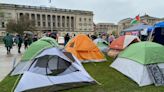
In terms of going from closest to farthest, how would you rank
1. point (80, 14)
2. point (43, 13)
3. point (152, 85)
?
→ 1. point (152, 85)
2. point (43, 13)
3. point (80, 14)

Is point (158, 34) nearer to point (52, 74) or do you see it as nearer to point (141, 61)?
point (141, 61)

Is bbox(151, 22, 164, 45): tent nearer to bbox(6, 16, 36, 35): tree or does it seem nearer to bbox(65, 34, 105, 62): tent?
bbox(65, 34, 105, 62): tent

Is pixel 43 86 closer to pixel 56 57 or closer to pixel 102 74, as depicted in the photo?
pixel 56 57

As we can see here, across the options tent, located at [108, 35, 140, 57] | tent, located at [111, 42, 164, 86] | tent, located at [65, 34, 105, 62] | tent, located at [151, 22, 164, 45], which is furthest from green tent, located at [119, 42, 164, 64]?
tent, located at [151, 22, 164, 45]

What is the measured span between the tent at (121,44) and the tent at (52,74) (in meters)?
5.22

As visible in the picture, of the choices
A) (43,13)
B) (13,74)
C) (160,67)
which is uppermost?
(43,13)

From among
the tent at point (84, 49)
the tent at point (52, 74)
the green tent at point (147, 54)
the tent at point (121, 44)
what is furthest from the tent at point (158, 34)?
the tent at point (52, 74)

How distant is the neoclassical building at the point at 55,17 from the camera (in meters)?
83.0

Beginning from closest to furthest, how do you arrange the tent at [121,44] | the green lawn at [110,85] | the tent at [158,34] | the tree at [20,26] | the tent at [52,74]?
the tent at [52,74] → the green lawn at [110,85] → the tent at [121,44] → the tent at [158,34] → the tree at [20,26]

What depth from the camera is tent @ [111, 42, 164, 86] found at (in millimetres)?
6758

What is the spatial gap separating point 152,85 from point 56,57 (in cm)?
336

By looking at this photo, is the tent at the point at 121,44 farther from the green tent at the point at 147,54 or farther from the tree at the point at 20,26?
the tree at the point at 20,26

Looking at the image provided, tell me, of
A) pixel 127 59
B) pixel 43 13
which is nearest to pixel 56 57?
pixel 127 59

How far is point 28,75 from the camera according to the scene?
6.04 meters
